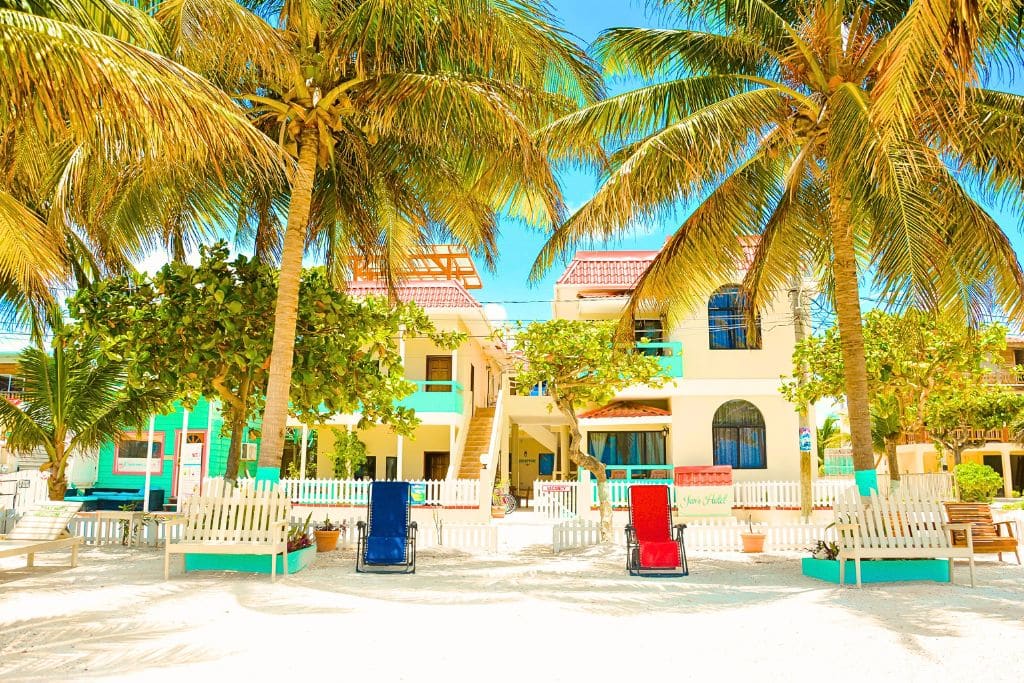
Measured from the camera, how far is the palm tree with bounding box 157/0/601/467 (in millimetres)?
8891

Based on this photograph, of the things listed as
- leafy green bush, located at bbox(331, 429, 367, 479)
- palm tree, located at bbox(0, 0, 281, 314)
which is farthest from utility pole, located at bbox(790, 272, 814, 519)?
palm tree, located at bbox(0, 0, 281, 314)

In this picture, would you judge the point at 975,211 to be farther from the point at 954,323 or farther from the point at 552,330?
the point at 552,330

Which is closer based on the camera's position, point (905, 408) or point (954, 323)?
point (954, 323)

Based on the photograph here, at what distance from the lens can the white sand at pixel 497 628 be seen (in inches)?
204

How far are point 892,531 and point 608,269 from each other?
51.5 ft

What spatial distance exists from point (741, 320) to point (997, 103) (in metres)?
13.2

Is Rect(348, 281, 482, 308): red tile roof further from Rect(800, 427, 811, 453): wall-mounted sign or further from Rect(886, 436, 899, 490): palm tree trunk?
Rect(886, 436, 899, 490): palm tree trunk

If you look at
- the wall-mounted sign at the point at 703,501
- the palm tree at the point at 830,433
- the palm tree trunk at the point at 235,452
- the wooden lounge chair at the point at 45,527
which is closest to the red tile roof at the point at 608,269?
the wall-mounted sign at the point at 703,501

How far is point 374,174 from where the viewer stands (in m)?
12.2

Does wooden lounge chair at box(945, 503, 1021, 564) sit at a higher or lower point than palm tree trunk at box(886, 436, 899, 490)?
lower

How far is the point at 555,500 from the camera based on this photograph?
17781mm

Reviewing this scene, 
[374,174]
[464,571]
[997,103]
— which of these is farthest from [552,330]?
[997,103]

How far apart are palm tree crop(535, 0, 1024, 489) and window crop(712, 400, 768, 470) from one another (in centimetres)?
1067

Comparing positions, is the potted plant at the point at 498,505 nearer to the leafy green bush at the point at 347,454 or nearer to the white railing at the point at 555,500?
the white railing at the point at 555,500
